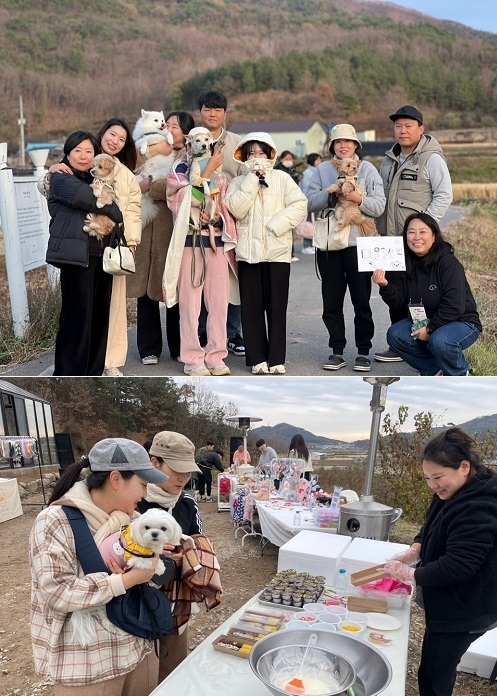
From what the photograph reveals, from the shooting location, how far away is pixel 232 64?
80.8 metres

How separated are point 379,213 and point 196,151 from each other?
3.37 feet

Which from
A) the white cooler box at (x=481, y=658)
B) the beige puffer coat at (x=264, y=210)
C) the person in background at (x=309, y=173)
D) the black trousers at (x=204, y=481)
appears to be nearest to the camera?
the white cooler box at (x=481, y=658)

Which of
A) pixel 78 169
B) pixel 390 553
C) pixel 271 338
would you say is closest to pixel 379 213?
pixel 271 338

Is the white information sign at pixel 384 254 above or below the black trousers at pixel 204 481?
above

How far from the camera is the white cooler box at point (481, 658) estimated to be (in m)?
3.09

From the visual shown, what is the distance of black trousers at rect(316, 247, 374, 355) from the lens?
4087 millimetres

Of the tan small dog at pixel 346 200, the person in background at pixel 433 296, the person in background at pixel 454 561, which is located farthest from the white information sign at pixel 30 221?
the person in background at pixel 454 561

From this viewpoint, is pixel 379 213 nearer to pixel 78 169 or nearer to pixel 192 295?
pixel 192 295

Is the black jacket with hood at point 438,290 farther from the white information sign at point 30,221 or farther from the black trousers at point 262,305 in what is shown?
the white information sign at point 30,221

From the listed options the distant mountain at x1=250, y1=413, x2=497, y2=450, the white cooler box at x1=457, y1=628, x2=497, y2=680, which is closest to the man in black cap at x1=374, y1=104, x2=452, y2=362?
the distant mountain at x1=250, y1=413, x2=497, y2=450

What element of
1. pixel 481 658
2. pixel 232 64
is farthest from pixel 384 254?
pixel 232 64

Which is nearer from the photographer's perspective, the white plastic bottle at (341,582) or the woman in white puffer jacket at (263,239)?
the white plastic bottle at (341,582)

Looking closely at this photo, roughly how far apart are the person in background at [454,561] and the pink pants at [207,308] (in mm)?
1777

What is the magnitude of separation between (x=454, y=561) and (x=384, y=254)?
1.80 meters
